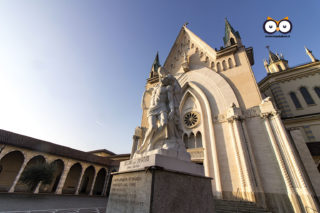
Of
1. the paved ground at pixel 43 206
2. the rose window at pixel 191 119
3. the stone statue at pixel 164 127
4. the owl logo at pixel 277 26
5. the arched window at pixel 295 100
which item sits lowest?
the paved ground at pixel 43 206

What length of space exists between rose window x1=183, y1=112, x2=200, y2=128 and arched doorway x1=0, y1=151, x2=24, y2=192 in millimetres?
20141

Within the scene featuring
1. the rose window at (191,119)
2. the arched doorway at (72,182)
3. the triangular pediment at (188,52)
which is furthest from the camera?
the arched doorway at (72,182)

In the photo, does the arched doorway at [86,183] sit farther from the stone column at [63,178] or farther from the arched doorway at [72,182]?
the stone column at [63,178]

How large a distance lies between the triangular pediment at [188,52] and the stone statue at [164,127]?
11.2 meters

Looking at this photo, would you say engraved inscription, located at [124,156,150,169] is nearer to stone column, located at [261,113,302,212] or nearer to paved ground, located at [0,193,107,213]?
paved ground, located at [0,193,107,213]

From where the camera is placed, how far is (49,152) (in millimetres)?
15406

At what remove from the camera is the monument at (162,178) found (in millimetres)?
2594

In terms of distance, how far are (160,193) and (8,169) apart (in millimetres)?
22288

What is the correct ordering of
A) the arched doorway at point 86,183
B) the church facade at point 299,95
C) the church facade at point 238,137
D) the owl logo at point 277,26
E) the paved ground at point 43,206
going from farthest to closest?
the arched doorway at point 86,183 → the church facade at point 299,95 → the owl logo at point 277,26 → the church facade at point 238,137 → the paved ground at point 43,206

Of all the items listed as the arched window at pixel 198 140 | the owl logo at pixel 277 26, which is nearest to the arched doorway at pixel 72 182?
the arched window at pixel 198 140

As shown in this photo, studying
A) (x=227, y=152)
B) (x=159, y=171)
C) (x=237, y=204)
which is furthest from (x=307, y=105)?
(x=159, y=171)

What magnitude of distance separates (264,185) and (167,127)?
8.02 m

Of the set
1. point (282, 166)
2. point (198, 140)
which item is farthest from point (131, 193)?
point (198, 140)

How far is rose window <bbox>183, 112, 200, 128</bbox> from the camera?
12233 millimetres
